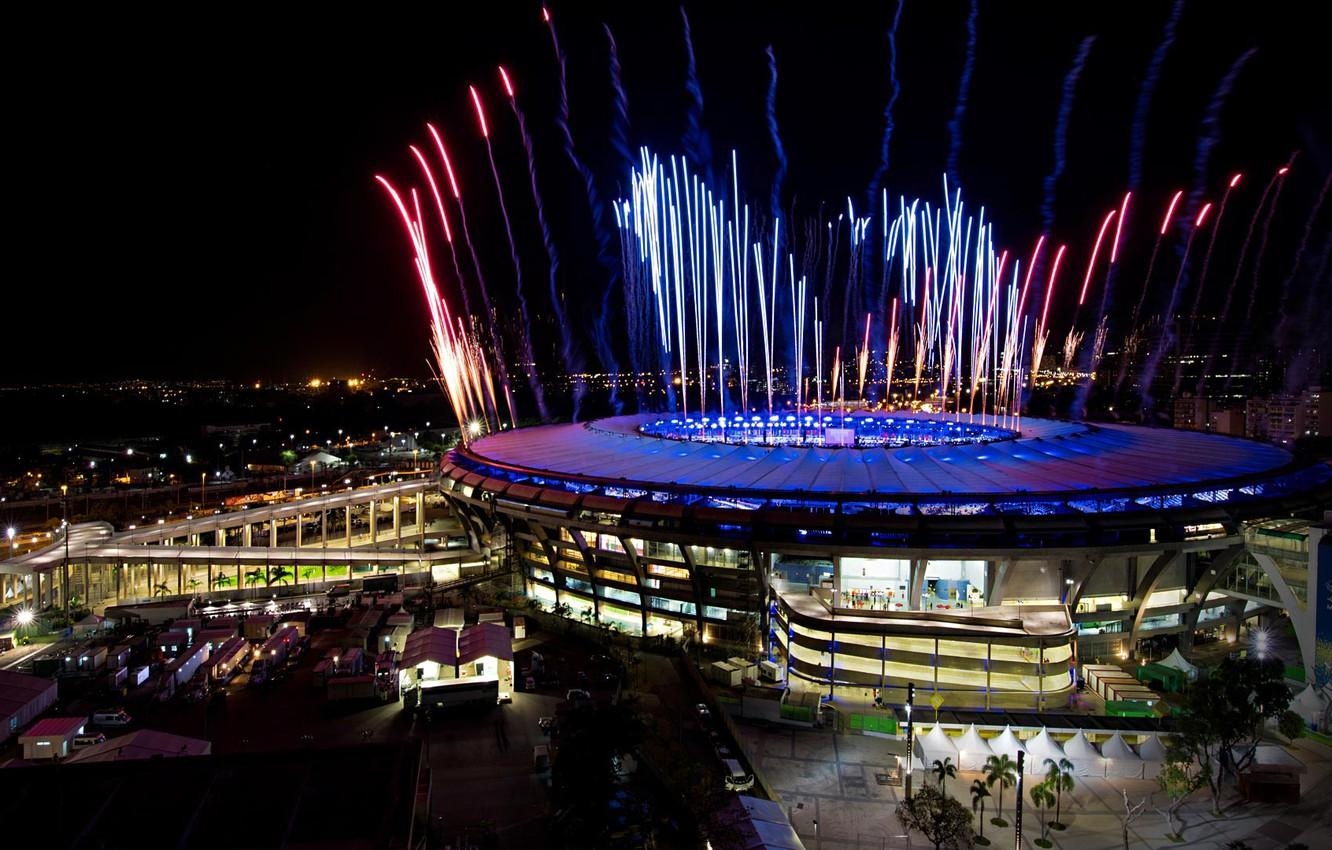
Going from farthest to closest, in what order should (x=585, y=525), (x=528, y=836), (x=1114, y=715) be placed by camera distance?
1. (x=585, y=525)
2. (x=1114, y=715)
3. (x=528, y=836)

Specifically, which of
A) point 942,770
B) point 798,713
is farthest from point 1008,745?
point 798,713

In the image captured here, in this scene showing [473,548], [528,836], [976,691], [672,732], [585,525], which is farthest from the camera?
[473,548]

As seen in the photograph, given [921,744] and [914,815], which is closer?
[914,815]

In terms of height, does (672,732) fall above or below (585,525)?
below

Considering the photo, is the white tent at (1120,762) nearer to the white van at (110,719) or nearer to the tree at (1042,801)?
the tree at (1042,801)

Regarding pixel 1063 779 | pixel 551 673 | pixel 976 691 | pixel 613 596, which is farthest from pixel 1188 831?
pixel 613 596

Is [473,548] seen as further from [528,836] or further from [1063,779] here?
[1063,779]

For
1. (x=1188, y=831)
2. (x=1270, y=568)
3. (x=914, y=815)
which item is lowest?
(x=1188, y=831)

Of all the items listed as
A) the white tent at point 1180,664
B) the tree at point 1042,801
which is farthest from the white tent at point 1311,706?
the tree at point 1042,801
